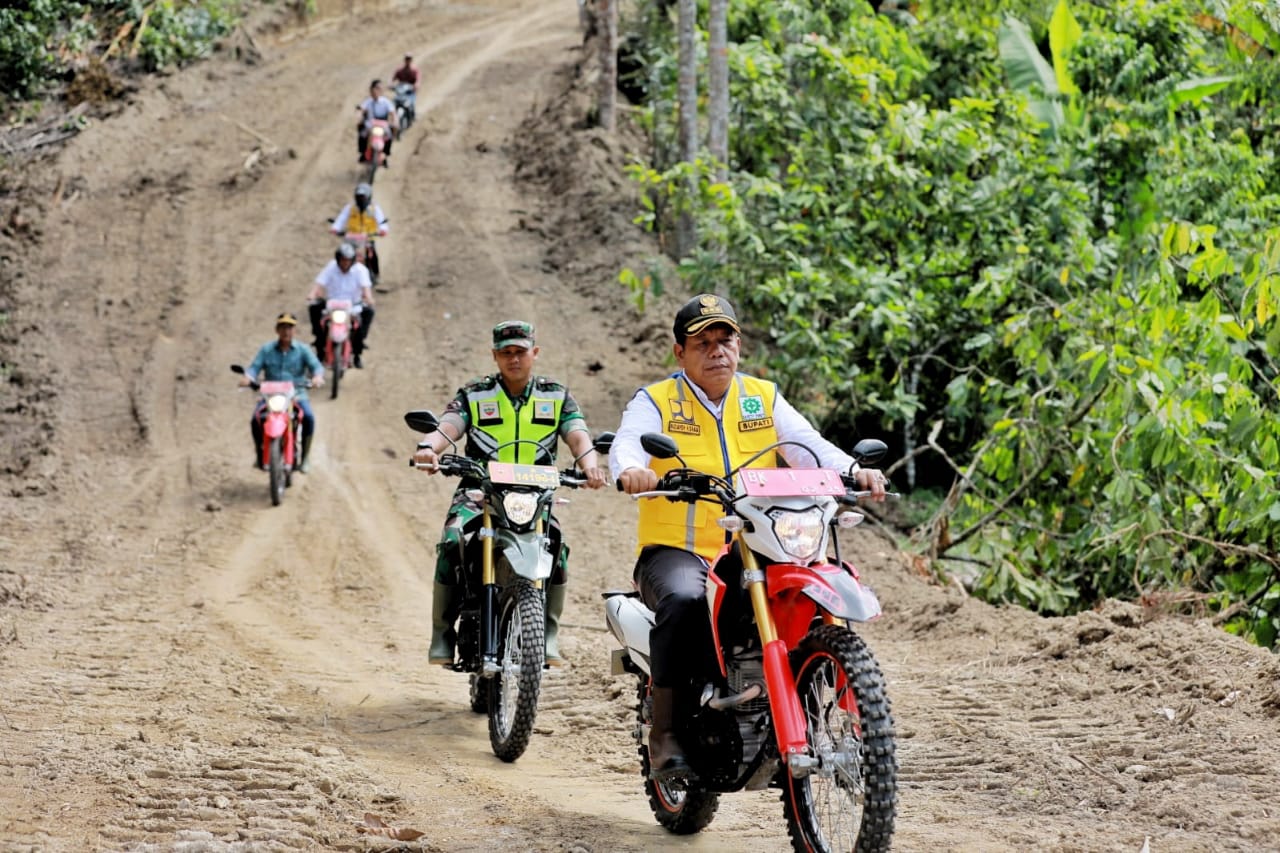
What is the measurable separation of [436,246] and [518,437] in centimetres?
1712

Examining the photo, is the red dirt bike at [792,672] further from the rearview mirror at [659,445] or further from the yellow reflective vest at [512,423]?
the yellow reflective vest at [512,423]

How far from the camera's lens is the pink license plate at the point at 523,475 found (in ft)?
23.6

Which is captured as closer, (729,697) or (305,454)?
(729,697)

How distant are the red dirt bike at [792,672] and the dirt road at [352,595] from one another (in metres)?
0.56

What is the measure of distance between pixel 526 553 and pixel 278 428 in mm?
7699

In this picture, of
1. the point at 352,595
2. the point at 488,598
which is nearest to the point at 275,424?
the point at 352,595

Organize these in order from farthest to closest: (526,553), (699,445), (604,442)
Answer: (526,553) < (604,442) < (699,445)

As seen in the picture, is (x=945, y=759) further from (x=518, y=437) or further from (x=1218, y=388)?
(x=1218, y=388)

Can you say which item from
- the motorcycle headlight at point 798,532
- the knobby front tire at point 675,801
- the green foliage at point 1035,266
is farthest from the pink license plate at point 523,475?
the green foliage at point 1035,266

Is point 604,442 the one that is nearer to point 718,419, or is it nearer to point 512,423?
point 512,423

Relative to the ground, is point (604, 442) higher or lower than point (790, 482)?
lower

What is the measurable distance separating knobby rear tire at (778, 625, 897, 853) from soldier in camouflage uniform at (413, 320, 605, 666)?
2920 mm

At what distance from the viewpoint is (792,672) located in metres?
4.80

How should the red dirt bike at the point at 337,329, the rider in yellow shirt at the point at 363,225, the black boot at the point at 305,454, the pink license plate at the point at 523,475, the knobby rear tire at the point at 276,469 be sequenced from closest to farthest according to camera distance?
1. the pink license plate at the point at 523,475
2. the knobby rear tire at the point at 276,469
3. the black boot at the point at 305,454
4. the red dirt bike at the point at 337,329
5. the rider in yellow shirt at the point at 363,225
